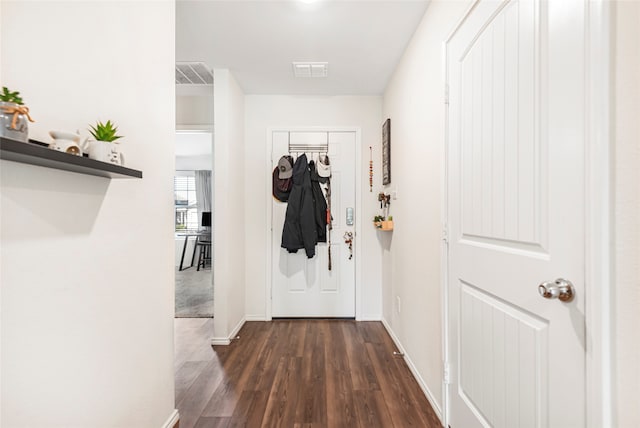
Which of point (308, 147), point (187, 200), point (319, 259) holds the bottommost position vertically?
point (319, 259)

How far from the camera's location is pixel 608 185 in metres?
0.72

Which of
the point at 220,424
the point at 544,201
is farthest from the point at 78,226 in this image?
the point at 544,201

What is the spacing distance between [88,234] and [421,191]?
180cm

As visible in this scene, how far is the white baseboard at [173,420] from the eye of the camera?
5.07 feet

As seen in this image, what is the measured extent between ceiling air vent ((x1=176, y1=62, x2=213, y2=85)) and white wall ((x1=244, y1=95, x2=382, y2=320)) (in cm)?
49

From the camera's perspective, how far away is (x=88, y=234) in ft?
3.45

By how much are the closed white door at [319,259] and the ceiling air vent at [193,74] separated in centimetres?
85

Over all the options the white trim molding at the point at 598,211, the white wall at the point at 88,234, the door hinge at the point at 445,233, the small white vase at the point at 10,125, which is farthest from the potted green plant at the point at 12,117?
the door hinge at the point at 445,233

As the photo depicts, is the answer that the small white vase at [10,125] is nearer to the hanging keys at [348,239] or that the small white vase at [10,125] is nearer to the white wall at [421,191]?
the white wall at [421,191]

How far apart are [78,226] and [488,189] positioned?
154 centimetres

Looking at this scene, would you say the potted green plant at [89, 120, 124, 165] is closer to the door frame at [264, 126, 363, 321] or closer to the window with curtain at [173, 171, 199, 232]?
the door frame at [264, 126, 363, 321]

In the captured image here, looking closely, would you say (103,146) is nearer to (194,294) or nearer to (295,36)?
(295,36)

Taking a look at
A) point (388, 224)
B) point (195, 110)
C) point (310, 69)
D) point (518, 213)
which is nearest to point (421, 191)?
point (388, 224)

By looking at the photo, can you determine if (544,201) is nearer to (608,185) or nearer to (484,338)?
(608,185)
